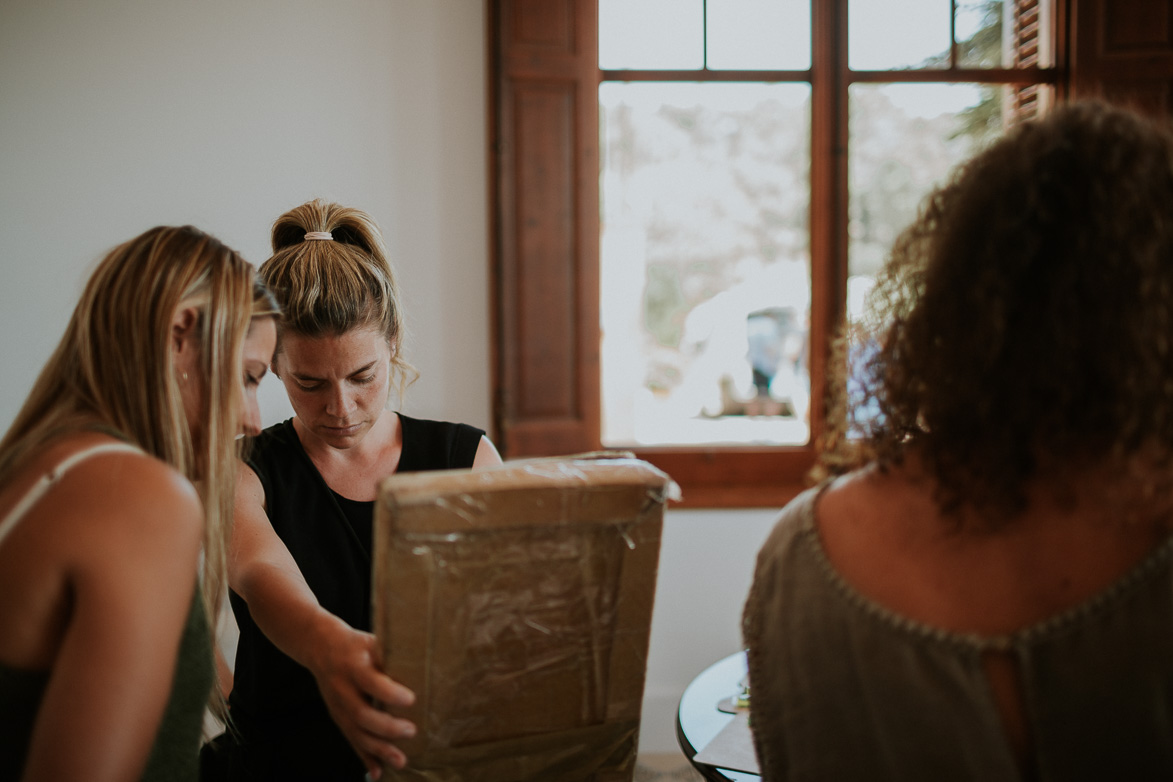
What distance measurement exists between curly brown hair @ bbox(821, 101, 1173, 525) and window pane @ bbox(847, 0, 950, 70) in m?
2.63

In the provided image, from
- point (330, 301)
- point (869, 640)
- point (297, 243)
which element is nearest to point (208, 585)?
point (330, 301)

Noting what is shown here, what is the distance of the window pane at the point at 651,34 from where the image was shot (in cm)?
309

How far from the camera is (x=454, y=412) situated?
304 cm

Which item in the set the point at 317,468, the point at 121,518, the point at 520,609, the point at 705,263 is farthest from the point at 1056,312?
the point at 705,263

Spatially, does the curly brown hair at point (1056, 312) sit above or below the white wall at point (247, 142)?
below

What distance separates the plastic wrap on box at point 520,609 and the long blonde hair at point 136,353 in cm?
29

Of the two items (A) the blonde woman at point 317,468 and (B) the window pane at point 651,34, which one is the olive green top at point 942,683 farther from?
(B) the window pane at point 651,34

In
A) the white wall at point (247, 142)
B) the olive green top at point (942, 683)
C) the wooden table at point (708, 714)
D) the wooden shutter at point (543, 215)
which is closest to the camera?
the olive green top at point (942, 683)

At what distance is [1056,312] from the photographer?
71 cm

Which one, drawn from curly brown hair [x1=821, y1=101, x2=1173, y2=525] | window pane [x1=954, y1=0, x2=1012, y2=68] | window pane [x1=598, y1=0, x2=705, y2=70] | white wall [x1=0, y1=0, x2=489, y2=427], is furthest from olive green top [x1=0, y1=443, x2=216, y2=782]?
window pane [x1=954, y1=0, x2=1012, y2=68]

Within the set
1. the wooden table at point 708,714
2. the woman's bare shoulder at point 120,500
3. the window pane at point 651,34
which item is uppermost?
the window pane at point 651,34

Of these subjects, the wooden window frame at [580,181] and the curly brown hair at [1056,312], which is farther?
the wooden window frame at [580,181]

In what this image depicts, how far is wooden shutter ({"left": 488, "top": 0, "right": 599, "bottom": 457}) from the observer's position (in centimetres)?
294

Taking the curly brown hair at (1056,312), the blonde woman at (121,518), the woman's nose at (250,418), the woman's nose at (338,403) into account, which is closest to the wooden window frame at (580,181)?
the woman's nose at (338,403)
